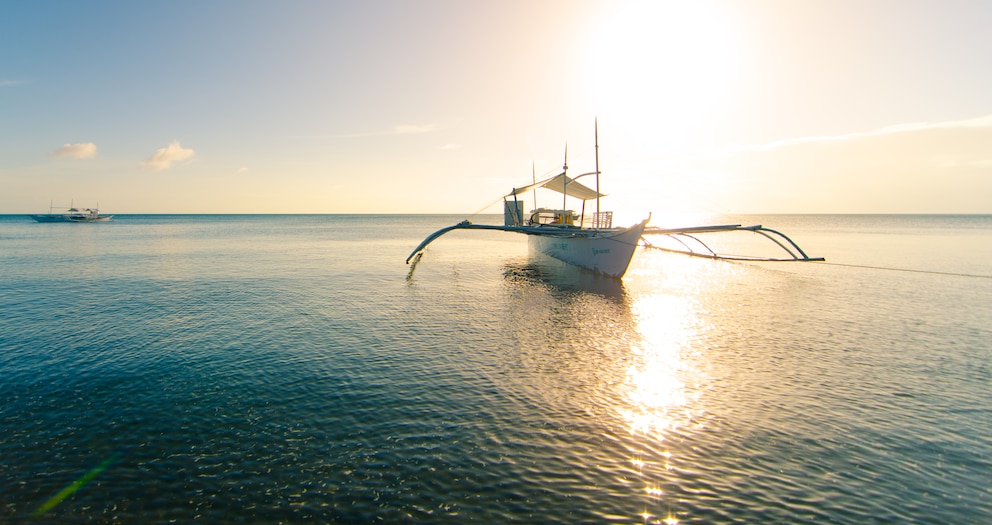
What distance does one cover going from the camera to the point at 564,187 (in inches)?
1839

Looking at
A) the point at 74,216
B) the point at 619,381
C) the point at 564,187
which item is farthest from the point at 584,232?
the point at 74,216

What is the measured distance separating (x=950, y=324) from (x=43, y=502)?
3449cm

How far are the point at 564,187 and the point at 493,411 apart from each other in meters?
36.8

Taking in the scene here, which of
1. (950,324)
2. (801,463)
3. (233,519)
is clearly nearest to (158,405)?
(233,519)

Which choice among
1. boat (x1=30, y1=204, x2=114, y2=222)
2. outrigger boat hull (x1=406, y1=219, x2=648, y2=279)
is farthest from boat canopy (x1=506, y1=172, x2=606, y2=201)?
boat (x1=30, y1=204, x2=114, y2=222)

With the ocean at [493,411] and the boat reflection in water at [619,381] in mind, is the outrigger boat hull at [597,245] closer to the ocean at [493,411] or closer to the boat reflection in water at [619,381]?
the boat reflection in water at [619,381]

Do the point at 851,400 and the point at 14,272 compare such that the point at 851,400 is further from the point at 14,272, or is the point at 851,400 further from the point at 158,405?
the point at 14,272

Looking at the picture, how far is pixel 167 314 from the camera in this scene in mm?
24406

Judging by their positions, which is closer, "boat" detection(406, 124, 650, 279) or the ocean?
the ocean

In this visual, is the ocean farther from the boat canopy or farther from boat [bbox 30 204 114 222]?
boat [bbox 30 204 114 222]

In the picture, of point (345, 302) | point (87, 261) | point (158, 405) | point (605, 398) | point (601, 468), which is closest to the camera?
point (601, 468)

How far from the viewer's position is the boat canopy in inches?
1882

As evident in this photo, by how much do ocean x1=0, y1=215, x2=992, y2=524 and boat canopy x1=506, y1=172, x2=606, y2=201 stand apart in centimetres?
2261

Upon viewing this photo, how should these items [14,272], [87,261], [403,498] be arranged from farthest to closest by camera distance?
1. [87,261]
2. [14,272]
3. [403,498]
